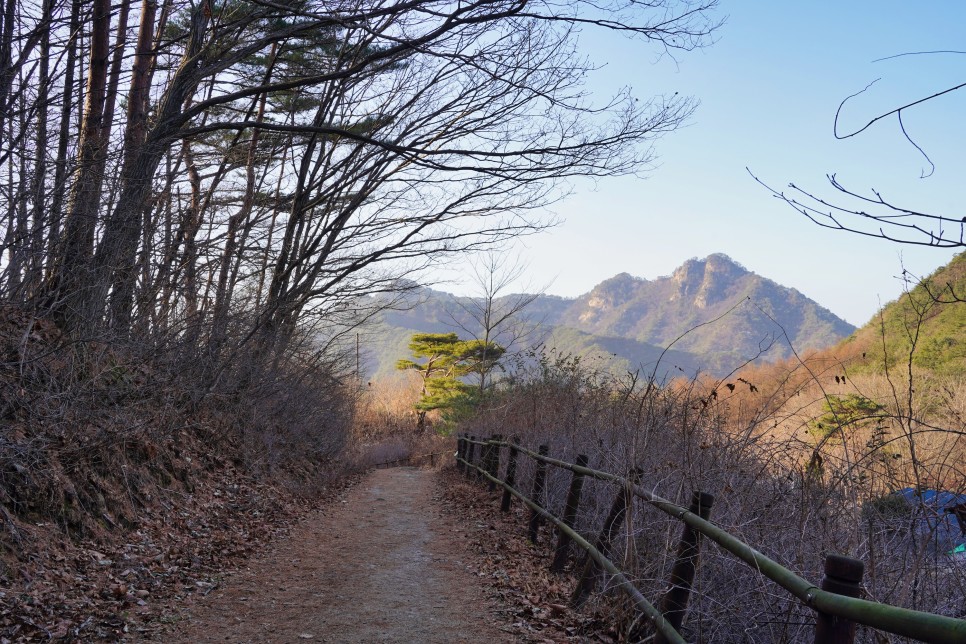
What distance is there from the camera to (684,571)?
4.22 m

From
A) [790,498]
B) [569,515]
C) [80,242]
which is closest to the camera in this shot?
[790,498]

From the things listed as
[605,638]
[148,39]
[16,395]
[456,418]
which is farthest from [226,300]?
[456,418]

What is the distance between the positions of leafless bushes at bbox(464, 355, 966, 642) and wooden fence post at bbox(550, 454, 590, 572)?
53 cm

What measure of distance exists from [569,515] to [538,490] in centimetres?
304

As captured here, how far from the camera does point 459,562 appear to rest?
8336 mm

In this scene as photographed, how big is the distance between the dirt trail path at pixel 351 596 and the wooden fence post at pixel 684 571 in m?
1.63

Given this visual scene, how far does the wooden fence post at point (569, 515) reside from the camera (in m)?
7.16

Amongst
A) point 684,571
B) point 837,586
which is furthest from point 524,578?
point 837,586

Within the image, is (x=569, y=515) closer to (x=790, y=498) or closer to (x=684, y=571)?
(x=790, y=498)

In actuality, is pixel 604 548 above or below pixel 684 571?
below

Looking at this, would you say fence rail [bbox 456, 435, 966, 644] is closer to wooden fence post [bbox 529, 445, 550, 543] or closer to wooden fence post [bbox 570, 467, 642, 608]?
wooden fence post [bbox 570, 467, 642, 608]

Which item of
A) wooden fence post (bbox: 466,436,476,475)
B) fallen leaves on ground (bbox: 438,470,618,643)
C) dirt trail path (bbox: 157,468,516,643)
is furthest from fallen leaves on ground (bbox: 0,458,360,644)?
wooden fence post (bbox: 466,436,476,475)

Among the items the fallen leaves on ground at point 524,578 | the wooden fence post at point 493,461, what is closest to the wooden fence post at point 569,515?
the fallen leaves on ground at point 524,578

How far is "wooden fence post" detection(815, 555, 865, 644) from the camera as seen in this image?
Result: 236 cm
